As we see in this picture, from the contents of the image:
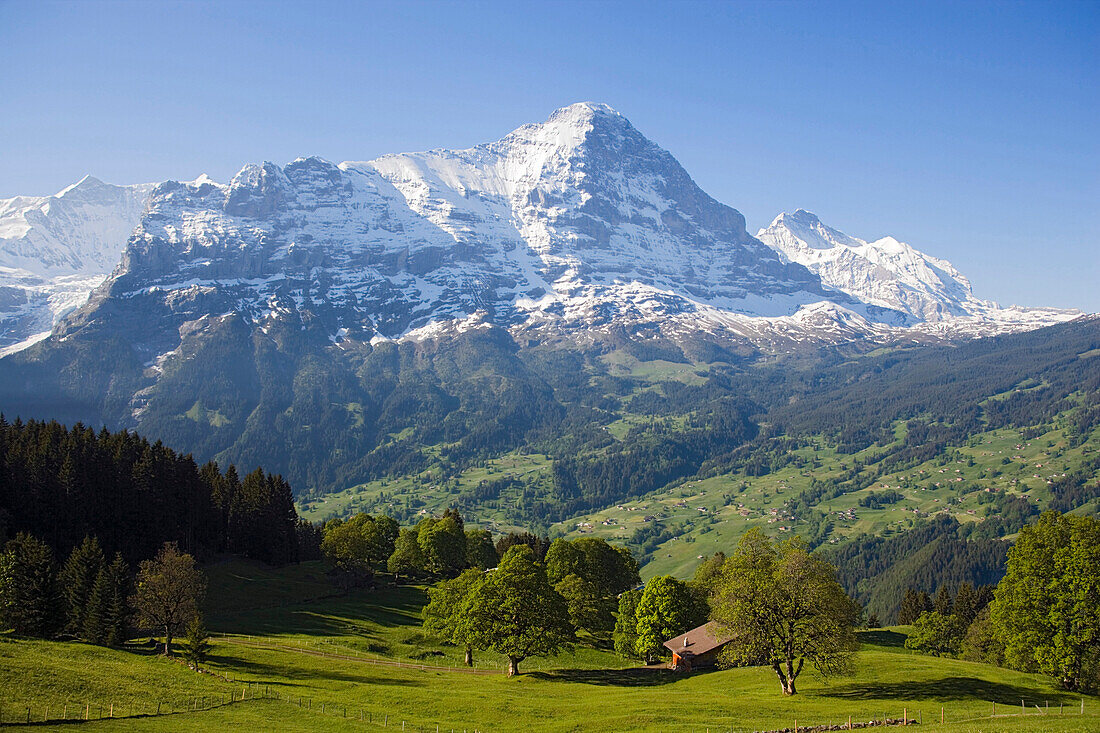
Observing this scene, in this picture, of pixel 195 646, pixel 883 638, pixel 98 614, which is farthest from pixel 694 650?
pixel 98 614

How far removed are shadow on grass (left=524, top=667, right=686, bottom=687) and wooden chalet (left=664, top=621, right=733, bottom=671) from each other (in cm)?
224

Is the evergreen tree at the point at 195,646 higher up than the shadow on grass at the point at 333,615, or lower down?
higher up

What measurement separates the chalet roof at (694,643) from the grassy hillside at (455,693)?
3.97 metres

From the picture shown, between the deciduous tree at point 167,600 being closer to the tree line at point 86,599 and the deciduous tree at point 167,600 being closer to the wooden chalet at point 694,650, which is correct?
the tree line at point 86,599

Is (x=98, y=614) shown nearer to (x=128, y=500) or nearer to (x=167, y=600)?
(x=167, y=600)

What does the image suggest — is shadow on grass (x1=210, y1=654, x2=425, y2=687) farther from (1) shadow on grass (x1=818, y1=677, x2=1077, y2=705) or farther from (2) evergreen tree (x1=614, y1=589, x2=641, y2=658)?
(1) shadow on grass (x1=818, y1=677, x2=1077, y2=705)

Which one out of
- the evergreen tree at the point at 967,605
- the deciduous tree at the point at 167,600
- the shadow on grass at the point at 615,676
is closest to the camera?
the deciduous tree at the point at 167,600

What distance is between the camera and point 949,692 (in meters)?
58.1

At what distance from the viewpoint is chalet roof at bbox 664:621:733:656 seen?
85.7 metres

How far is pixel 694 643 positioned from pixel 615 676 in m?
12.8

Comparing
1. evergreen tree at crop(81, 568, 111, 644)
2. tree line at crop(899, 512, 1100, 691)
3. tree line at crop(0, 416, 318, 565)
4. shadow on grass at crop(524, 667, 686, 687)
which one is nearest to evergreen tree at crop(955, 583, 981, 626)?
tree line at crop(899, 512, 1100, 691)

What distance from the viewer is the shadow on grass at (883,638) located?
110 m

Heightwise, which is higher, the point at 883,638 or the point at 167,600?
the point at 167,600

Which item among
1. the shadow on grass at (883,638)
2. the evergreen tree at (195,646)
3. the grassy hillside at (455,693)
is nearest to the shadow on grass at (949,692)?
the grassy hillside at (455,693)
